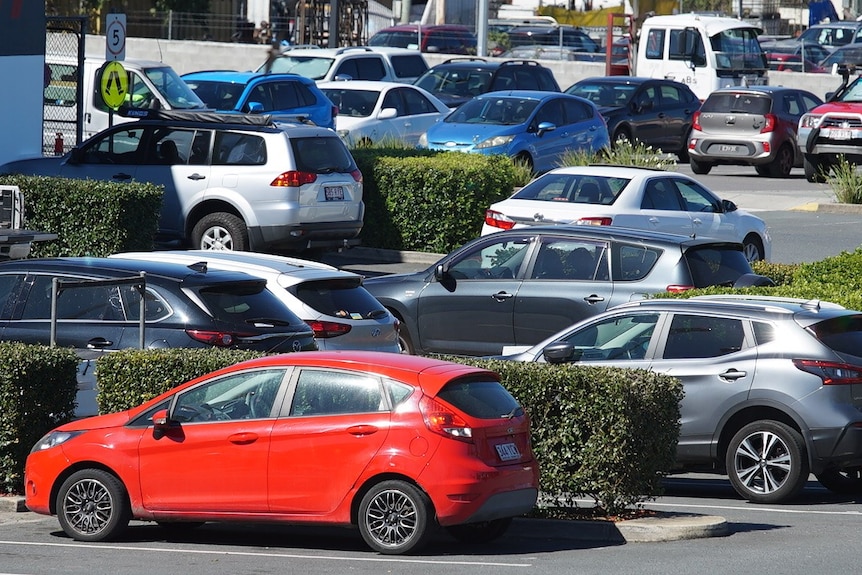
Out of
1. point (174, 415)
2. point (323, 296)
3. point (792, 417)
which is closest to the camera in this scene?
point (174, 415)

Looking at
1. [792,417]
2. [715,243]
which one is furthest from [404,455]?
[715,243]

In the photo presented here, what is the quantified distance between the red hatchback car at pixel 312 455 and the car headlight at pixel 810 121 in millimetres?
21405

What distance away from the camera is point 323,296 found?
46.3 ft

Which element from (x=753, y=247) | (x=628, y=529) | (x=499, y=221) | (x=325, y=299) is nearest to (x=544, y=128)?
(x=753, y=247)

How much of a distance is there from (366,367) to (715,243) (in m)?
7.06

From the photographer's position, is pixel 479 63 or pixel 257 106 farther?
pixel 479 63

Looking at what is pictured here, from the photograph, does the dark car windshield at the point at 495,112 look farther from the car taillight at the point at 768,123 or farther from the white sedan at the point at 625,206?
the white sedan at the point at 625,206

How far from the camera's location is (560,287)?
1577 cm

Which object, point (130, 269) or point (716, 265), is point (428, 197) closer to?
point (716, 265)

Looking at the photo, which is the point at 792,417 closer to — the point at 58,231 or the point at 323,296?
the point at 323,296

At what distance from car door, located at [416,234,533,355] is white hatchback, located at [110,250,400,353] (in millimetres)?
1862

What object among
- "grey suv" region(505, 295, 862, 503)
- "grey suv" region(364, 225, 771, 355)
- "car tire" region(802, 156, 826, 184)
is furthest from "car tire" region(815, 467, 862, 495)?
"car tire" region(802, 156, 826, 184)

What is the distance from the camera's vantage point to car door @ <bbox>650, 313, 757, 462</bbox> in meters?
11.7

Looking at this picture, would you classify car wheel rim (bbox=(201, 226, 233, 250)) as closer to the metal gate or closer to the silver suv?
the silver suv
